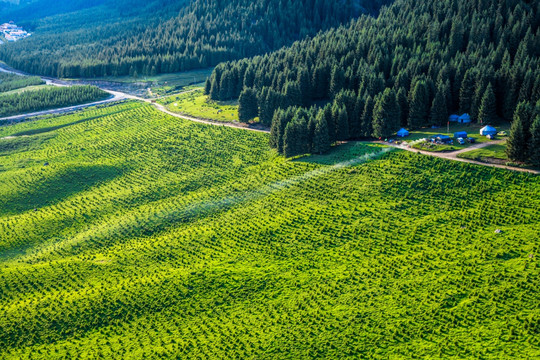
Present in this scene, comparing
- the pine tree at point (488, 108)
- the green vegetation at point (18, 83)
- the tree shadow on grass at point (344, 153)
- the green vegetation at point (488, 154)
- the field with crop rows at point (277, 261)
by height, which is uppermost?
the green vegetation at point (18, 83)

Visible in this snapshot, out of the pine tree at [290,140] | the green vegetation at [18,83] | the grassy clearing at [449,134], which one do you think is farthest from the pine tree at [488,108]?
the green vegetation at [18,83]

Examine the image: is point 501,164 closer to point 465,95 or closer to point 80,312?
point 465,95

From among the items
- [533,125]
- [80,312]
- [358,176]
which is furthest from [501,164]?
[80,312]

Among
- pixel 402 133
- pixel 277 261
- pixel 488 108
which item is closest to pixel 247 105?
pixel 402 133

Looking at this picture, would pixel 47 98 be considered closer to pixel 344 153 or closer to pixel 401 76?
pixel 401 76

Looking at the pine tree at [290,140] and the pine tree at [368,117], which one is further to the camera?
the pine tree at [368,117]

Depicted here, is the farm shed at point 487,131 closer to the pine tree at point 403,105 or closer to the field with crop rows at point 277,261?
the field with crop rows at point 277,261
